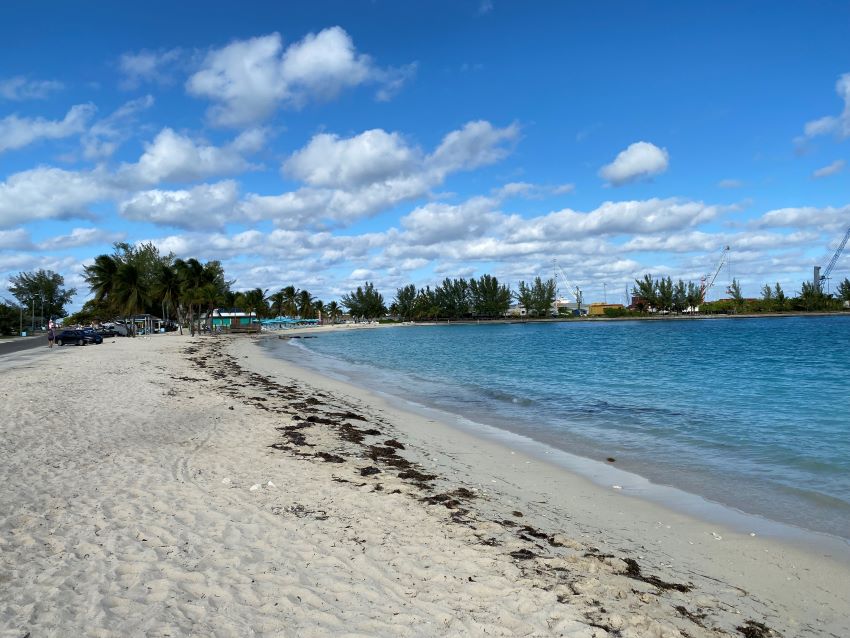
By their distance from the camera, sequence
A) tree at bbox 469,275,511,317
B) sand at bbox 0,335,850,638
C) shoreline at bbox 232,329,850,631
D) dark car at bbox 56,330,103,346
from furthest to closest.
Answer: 1. tree at bbox 469,275,511,317
2. dark car at bbox 56,330,103,346
3. shoreline at bbox 232,329,850,631
4. sand at bbox 0,335,850,638

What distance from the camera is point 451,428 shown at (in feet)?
48.6

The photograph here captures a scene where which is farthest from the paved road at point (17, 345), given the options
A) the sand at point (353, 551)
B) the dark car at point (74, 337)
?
the sand at point (353, 551)

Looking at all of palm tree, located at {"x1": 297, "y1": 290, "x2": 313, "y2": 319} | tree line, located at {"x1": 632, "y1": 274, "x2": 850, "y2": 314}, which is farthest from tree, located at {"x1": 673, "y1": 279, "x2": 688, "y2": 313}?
palm tree, located at {"x1": 297, "y1": 290, "x2": 313, "y2": 319}

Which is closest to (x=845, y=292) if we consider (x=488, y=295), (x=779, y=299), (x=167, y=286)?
(x=779, y=299)

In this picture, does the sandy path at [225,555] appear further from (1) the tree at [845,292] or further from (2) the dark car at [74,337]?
(1) the tree at [845,292]

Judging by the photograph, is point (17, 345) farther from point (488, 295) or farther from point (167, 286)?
point (488, 295)

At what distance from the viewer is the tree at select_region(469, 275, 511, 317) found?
197000 millimetres

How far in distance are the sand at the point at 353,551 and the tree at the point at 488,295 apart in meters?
187

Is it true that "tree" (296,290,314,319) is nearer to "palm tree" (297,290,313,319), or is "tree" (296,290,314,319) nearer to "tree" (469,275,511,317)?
"palm tree" (297,290,313,319)

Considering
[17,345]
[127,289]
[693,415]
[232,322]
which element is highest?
[127,289]

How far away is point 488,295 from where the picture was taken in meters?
197

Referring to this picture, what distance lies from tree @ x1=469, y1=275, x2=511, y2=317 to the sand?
187 m

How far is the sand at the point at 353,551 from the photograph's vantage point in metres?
4.45

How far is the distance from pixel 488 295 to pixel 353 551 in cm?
19319
